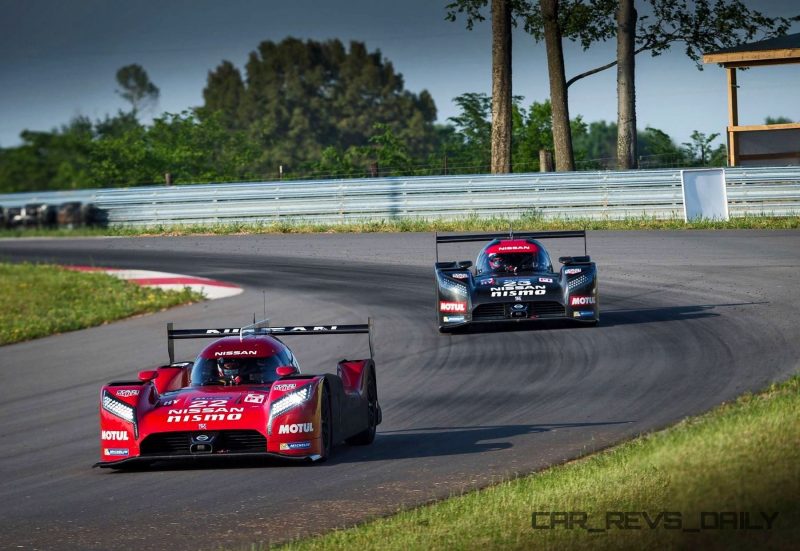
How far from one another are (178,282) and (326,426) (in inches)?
596

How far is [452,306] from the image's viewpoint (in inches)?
748

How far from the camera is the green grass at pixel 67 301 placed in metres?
21.6

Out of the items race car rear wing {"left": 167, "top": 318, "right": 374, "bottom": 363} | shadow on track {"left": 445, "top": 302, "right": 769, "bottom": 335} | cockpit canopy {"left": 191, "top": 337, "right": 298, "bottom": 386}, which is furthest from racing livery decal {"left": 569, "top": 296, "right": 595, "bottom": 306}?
cockpit canopy {"left": 191, "top": 337, "right": 298, "bottom": 386}

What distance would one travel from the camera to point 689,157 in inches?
1545

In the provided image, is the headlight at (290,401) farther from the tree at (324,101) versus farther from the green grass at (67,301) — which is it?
the tree at (324,101)

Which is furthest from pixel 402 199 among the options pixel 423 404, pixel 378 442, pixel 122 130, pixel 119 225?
pixel 122 130

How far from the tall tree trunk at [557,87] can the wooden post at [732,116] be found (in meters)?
5.15

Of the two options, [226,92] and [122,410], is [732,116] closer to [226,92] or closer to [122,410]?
[122,410]

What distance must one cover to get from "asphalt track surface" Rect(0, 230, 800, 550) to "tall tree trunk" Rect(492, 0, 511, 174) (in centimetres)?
1021

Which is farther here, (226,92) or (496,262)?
(226,92)

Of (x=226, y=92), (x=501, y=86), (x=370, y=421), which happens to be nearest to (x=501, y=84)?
(x=501, y=86)

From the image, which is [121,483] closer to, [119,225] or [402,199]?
[402,199]

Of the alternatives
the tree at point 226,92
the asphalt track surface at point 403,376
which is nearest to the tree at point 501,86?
the asphalt track surface at point 403,376

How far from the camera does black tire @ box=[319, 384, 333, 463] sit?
10.8 metres
